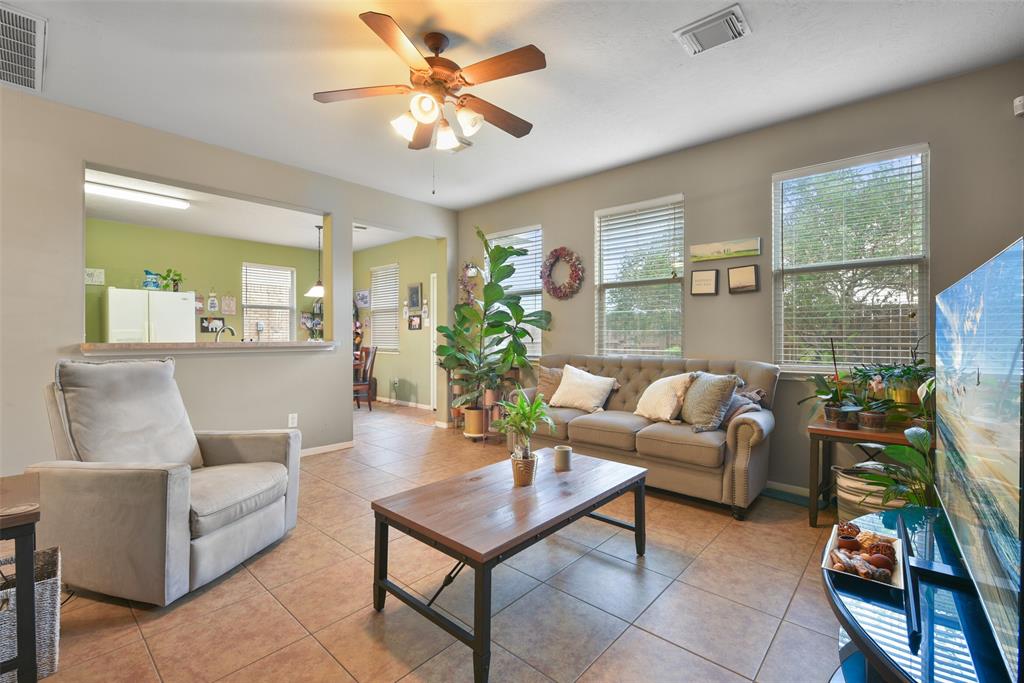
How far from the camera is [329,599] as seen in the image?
1949 millimetres

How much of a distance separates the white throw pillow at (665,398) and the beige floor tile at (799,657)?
1579mm

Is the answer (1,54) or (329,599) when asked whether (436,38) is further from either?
(329,599)

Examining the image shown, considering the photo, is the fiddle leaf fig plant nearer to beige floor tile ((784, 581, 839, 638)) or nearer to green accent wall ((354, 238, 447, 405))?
green accent wall ((354, 238, 447, 405))

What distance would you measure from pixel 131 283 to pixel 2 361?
3889 mm

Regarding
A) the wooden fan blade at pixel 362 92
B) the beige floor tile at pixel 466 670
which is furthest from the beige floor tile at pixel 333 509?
the wooden fan blade at pixel 362 92

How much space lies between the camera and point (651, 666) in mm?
1549

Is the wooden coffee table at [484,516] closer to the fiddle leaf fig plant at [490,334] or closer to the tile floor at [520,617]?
the tile floor at [520,617]

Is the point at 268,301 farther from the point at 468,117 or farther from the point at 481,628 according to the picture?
the point at 481,628

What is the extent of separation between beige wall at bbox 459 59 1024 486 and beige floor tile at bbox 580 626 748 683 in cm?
217

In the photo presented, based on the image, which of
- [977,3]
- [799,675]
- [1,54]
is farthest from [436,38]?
[799,675]

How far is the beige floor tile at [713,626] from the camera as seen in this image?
1.60 meters

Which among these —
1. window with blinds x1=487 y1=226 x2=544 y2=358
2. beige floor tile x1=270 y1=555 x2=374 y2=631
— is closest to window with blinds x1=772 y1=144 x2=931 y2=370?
window with blinds x1=487 y1=226 x2=544 y2=358

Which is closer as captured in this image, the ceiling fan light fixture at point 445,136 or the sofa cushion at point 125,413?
the sofa cushion at point 125,413

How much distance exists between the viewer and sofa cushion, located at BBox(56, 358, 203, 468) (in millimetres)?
2027
